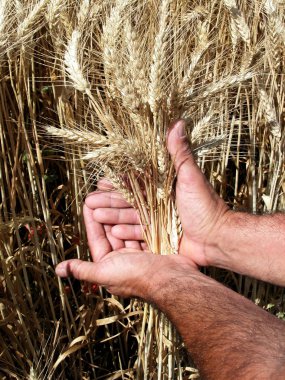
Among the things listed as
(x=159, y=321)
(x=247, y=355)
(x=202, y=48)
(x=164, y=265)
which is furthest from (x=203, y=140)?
(x=247, y=355)

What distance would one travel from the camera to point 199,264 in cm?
178

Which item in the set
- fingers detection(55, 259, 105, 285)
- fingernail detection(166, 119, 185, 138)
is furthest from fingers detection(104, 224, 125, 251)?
fingernail detection(166, 119, 185, 138)

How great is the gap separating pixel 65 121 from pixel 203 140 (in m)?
0.38

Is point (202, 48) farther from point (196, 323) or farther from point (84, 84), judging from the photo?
point (196, 323)

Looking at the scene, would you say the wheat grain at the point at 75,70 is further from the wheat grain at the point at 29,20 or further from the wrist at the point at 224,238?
the wrist at the point at 224,238

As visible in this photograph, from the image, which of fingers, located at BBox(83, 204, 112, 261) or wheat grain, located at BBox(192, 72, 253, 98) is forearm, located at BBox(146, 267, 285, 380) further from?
wheat grain, located at BBox(192, 72, 253, 98)

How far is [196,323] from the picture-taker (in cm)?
142

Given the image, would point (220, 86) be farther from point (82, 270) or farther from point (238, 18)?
point (82, 270)

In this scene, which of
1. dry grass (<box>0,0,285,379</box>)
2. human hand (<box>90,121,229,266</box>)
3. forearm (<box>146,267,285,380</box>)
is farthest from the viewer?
human hand (<box>90,121,229,266</box>)

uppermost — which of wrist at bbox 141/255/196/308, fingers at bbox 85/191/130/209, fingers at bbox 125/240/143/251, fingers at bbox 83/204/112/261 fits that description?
fingers at bbox 85/191/130/209

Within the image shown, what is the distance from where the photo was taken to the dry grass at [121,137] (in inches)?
59.8

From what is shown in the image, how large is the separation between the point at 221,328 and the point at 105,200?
54 centimetres

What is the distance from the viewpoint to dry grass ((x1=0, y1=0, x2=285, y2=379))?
1.52 metres

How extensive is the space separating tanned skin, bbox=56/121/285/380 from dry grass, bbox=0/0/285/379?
0.06 meters
